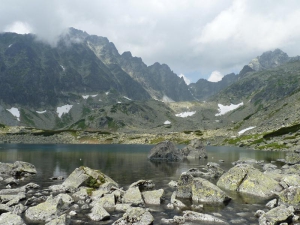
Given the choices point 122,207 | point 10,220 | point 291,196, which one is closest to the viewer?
point 10,220

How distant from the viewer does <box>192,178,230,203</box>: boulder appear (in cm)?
3117

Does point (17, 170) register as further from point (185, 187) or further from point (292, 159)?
point (292, 159)

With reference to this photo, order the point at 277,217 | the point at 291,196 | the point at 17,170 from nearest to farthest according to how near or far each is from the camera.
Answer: the point at 277,217, the point at 291,196, the point at 17,170

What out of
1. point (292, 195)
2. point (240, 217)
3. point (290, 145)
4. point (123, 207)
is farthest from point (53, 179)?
point (290, 145)

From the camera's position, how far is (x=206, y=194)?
104 ft

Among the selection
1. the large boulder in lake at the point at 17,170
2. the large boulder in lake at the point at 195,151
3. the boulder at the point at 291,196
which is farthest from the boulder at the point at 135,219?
the large boulder in lake at the point at 195,151

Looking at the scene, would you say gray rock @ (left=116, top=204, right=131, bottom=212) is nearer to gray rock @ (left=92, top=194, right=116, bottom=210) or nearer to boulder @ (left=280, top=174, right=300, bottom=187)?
gray rock @ (left=92, top=194, right=116, bottom=210)

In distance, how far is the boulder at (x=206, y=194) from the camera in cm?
3117

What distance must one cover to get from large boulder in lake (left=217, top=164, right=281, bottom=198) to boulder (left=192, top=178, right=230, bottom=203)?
5.98m

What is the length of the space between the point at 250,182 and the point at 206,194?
8911 millimetres

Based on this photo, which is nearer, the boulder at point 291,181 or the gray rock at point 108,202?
the gray rock at point 108,202

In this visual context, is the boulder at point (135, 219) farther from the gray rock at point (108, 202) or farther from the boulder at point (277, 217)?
the boulder at point (277, 217)

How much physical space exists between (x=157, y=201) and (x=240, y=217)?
30.6ft

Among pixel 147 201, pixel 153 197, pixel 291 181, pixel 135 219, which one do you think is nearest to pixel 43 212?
pixel 135 219
